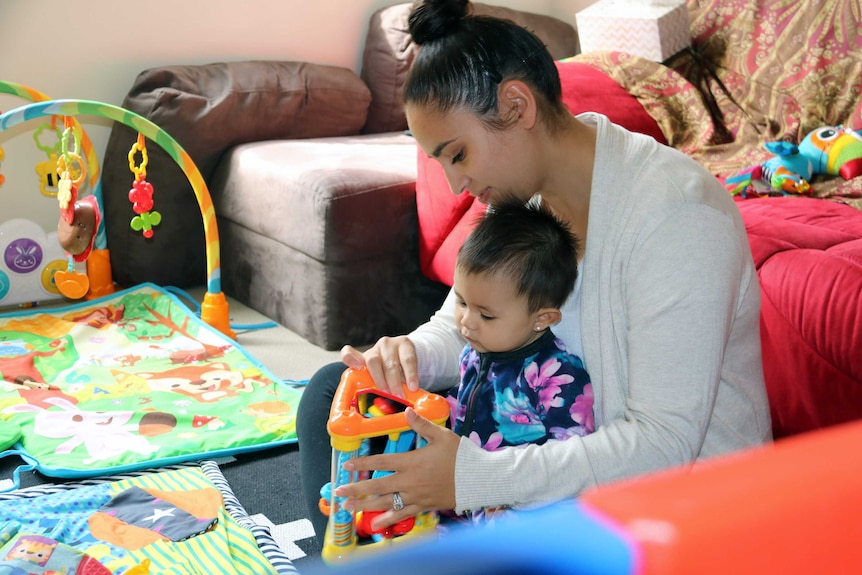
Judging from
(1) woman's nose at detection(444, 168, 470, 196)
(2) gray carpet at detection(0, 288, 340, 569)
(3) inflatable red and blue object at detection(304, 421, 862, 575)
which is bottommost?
(2) gray carpet at detection(0, 288, 340, 569)

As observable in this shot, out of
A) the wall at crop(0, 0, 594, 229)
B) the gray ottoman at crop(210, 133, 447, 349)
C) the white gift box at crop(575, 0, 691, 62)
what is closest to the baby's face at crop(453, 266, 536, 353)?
the gray ottoman at crop(210, 133, 447, 349)

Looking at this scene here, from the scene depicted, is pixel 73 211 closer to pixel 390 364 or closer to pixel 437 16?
pixel 390 364

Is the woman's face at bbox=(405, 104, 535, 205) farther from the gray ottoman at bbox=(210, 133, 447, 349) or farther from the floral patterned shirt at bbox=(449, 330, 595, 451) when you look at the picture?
the gray ottoman at bbox=(210, 133, 447, 349)

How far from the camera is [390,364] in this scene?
126 cm

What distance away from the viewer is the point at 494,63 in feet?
3.62

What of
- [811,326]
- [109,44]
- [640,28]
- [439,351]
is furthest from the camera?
[109,44]

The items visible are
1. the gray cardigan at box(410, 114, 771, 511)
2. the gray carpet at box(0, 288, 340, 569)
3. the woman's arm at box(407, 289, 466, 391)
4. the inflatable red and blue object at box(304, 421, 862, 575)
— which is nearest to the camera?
the inflatable red and blue object at box(304, 421, 862, 575)

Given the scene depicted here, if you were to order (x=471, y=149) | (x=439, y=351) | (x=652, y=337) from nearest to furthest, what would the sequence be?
(x=652, y=337) < (x=471, y=149) < (x=439, y=351)

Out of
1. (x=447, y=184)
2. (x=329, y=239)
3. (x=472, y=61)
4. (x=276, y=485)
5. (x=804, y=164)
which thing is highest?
(x=472, y=61)

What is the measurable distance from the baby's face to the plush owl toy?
104 cm

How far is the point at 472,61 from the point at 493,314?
1.11 ft

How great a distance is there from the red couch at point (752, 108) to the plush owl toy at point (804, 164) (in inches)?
1.4

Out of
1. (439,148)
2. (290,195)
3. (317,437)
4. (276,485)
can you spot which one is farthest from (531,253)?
(290,195)

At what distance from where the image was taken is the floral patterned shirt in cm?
115
